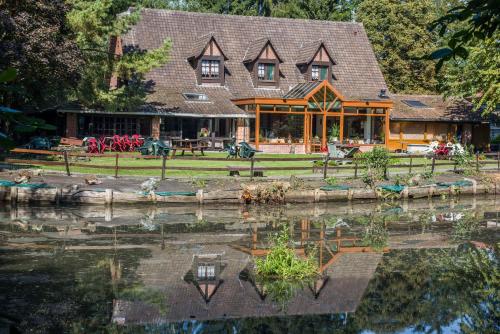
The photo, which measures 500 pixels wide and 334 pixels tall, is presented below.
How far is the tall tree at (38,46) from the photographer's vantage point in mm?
27156

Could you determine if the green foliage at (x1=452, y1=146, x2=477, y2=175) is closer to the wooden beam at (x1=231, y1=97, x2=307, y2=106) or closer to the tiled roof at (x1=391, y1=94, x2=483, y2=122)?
the wooden beam at (x1=231, y1=97, x2=307, y2=106)

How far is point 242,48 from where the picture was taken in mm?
46625

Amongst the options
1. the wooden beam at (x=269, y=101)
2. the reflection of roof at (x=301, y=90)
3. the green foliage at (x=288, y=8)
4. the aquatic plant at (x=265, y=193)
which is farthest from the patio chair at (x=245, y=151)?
the green foliage at (x=288, y=8)

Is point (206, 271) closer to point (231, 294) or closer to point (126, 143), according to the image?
point (231, 294)

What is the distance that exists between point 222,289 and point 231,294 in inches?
15.3

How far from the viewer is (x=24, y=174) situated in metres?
24.8

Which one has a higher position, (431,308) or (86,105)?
(86,105)

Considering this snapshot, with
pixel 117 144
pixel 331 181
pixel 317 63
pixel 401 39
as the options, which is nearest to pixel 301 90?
pixel 317 63

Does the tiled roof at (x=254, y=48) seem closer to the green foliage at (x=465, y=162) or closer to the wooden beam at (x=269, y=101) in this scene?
the wooden beam at (x=269, y=101)

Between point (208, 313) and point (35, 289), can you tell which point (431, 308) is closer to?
point (208, 313)

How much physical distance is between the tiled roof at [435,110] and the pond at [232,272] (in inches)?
872

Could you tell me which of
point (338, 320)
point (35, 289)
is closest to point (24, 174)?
point (35, 289)

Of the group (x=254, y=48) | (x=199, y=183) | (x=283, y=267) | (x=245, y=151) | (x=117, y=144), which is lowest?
(x=283, y=267)

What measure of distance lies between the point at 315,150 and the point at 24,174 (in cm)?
2202
